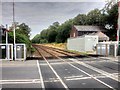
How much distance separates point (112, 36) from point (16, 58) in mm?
61029

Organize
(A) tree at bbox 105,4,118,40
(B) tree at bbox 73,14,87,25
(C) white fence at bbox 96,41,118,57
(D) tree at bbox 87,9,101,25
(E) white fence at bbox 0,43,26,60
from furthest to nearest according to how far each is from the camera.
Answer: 1. (B) tree at bbox 73,14,87,25
2. (D) tree at bbox 87,9,101,25
3. (A) tree at bbox 105,4,118,40
4. (C) white fence at bbox 96,41,118,57
5. (E) white fence at bbox 0,43,26,60

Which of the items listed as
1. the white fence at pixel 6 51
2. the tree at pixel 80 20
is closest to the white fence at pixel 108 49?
the white fence at pixel 6 51

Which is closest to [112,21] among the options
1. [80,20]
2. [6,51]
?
[80,20]

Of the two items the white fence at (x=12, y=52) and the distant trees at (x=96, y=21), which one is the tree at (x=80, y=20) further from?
the white fence at (x=12, y=52)

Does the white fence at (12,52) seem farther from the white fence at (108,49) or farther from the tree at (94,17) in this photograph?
the tree at (94,17)

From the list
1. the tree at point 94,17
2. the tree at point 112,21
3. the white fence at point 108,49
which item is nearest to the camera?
the white fence at point 108,49

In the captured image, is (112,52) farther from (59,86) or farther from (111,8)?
(111,8)

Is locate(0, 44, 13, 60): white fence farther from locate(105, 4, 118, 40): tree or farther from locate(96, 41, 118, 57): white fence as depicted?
locate(105, 4, 118, 40): tree

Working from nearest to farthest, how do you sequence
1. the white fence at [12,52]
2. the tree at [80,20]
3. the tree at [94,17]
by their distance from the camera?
the white fence at [12,52], the tree at [94,17], the tree at [80,20]

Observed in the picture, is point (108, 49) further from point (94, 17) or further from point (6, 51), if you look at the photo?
point (94, 17)

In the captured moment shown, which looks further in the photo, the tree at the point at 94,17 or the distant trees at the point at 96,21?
the tree at the point at 94,17

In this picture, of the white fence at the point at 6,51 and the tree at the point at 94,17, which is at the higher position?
the tree at the point at 94,17

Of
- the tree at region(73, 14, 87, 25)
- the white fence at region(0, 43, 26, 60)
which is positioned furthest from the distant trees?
the white fence at region(0, 43, 26, 60)

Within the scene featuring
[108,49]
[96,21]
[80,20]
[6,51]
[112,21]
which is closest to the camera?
[6,51]
